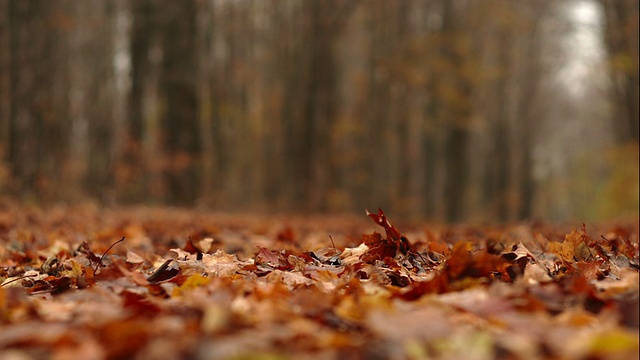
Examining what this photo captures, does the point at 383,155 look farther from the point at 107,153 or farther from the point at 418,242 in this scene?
the point at 418,242

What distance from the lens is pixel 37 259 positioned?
3.91 meters

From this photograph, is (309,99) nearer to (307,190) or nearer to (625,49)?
(307,190)

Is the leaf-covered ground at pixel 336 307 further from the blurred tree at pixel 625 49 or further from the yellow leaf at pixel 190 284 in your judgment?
the blurred tree at pixel 625 49

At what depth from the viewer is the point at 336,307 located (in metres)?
1.99

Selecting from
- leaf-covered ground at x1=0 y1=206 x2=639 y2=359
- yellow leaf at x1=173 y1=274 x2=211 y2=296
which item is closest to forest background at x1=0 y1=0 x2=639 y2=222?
leaf-covered ground at x1=0 y1=206 x2=639 y2=359

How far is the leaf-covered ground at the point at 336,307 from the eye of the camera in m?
1.45

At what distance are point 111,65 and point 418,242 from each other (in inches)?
1215

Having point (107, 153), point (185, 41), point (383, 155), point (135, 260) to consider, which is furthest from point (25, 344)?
point (383, 155)

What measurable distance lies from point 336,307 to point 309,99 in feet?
57.0

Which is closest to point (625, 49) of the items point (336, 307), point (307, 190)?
point (307, 190)

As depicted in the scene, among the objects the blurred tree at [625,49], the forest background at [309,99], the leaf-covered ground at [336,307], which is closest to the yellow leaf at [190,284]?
the leaf-covered ground at [336,307]

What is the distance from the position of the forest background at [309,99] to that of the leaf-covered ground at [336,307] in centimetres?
944

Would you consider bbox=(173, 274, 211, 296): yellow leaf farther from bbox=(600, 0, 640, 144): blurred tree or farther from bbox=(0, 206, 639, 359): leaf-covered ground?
bbox=(600, 0, 640, 144): blurred tree

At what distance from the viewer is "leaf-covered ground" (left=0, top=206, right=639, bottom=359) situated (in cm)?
145
